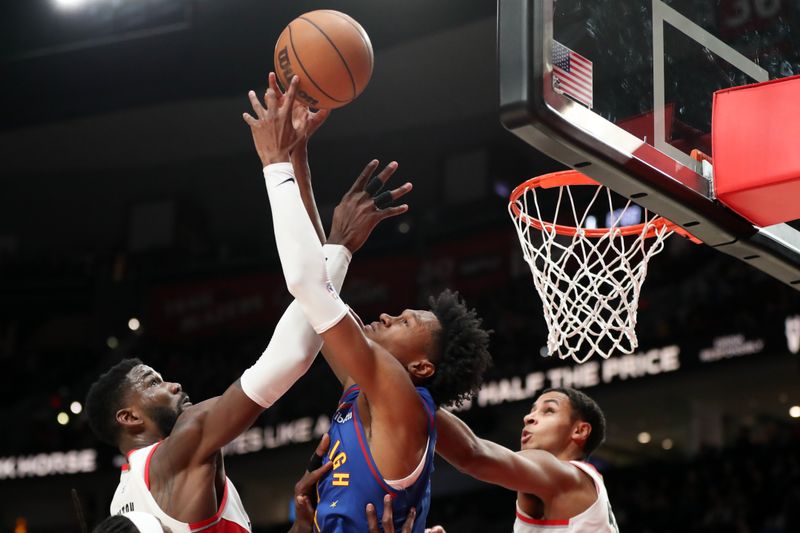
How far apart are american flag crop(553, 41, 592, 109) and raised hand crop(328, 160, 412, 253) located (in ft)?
1.79

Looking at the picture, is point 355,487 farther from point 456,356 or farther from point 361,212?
point 361,212

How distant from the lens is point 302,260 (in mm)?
2494

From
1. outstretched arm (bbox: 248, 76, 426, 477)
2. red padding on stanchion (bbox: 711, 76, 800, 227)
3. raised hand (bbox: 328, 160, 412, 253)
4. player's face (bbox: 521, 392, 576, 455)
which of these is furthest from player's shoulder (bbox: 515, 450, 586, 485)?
red padding on stanchion (bbox: 711, 76, 800, 227)

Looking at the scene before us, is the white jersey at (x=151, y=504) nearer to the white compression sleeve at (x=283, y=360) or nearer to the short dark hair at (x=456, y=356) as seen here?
the white compression sleeve at (x=283, y=360)

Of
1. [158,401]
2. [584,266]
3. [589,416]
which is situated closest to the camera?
[158,401]

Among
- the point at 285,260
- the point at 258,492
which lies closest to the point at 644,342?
the point at 258,492

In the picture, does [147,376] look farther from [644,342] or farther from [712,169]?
[644,342]

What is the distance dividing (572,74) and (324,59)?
68 centimetres

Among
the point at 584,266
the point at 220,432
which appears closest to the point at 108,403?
the point at 220,432

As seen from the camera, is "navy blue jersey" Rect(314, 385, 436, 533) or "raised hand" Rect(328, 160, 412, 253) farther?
"raised hand" Rect(328, 160, 412, 253)

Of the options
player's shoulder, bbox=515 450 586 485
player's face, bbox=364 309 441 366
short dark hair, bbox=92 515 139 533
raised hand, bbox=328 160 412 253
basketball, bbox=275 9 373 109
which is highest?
basketball, bbox=275 9 373 109

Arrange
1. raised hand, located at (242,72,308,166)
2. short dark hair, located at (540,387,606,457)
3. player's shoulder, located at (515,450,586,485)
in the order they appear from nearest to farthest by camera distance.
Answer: raised hand, located at (242,72,308,166), player's shoulder, located at (515,450,586,485), short dark hair, located at (540,387,606,457)

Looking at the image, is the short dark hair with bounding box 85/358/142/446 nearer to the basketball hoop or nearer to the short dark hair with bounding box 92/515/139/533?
the short dark hair with bounding box 92/515/139/533

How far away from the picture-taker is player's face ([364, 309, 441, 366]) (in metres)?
2.75
